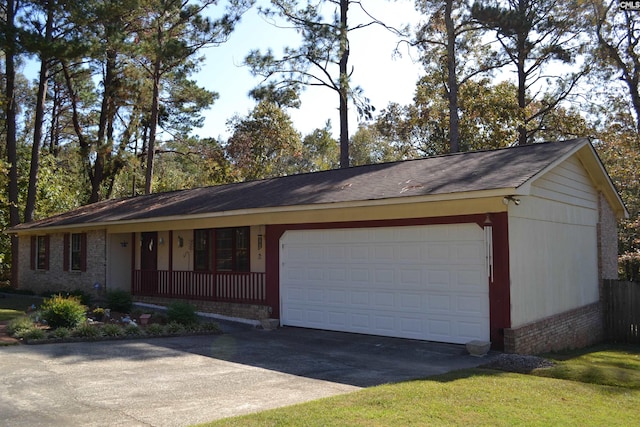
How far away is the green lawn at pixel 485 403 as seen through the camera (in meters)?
6.00

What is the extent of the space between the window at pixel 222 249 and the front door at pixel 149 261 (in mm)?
1728

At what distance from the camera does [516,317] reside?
34.1ft

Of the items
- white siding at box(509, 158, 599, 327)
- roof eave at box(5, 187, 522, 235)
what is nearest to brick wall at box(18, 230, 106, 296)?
roof eave at box(5, 187, 522, 235)

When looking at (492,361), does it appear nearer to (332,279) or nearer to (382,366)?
(382,366)

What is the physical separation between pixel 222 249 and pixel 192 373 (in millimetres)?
8152

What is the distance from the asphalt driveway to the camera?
642cm

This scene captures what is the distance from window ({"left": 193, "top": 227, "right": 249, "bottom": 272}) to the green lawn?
861 cm

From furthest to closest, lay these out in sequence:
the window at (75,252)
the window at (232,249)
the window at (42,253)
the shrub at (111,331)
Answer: the window at (42,253) < the window at (75,252) < the window at (232,249) < the shrub at (111,331)

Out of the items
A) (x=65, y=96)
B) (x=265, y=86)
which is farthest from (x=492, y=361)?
(x=65, y=96)

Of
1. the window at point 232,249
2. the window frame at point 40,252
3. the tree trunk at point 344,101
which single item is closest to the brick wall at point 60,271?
the window frame at point 40,252

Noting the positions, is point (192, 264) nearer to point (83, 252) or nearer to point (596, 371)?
point (83, 252)

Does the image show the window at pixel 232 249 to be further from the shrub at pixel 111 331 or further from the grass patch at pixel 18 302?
the grass patch at pixel 18 302

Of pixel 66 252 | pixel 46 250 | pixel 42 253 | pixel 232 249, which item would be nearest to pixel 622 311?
pixel 232 249

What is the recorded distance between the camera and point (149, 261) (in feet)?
62.3
